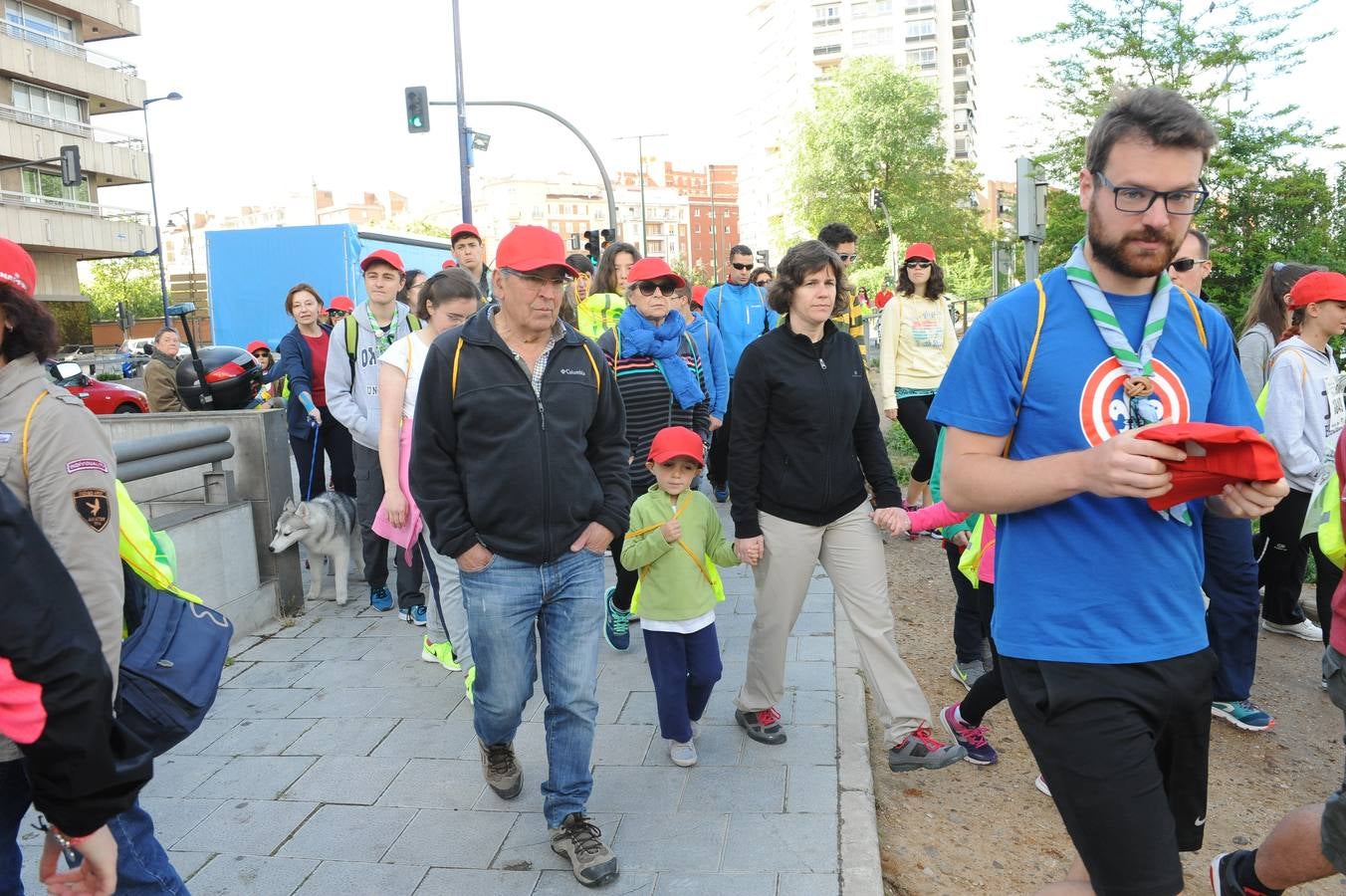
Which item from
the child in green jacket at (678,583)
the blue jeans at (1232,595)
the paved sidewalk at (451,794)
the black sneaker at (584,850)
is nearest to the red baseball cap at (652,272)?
the child in green jacket at (678,583)

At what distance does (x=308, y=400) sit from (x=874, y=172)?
4917cm

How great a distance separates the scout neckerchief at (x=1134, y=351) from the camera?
86.3 inches

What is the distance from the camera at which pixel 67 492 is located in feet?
6.89

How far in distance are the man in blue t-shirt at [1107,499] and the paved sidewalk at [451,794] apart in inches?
54.3

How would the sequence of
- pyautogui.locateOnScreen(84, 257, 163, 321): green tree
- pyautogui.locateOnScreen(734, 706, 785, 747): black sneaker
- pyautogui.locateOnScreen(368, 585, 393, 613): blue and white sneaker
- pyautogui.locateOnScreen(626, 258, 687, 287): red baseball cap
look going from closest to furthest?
pyautogui.locateOnScreen(734, 706, 785, 747): black sneaker
pyautogui.locateOnScreen(626, 258, 687, 287): red baseball cap
pyautogui.locateOnScreen(368, 585, 393, 613): blue and white sneaker
pyautogui.locateOnScreen(84, 257, 163, 321): green tree

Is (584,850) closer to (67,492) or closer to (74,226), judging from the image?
(67,492)

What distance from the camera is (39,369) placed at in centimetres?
220

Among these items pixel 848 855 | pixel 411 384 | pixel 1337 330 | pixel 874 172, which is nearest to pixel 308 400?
pixel 411 384

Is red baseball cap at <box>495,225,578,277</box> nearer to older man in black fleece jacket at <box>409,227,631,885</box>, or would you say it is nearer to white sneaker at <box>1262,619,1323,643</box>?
older man in black fleece jacket at <box>409,227,631,885</box>

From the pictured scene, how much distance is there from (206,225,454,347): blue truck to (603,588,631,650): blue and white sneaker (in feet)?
52.0

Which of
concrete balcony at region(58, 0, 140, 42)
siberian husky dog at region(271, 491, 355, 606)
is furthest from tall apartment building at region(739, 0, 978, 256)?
siberian husky dog at region(271, 491, 355, 606)

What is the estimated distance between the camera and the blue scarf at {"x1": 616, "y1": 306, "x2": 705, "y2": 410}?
5746 mm

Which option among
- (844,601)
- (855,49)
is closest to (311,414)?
(844,601)

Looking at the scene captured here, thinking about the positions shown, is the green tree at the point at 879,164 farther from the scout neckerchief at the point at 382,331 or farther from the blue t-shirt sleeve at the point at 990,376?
the blue t-shirt sleeve at the point at 990,376
